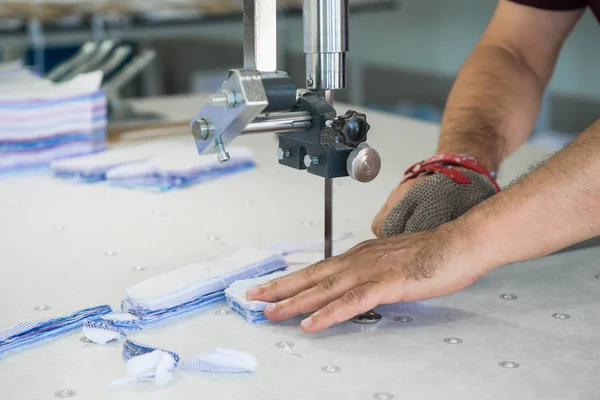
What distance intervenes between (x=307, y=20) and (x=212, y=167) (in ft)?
2.38

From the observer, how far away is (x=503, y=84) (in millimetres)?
1586

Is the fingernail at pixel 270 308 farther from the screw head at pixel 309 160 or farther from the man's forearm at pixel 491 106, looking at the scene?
the man's forearm at pixel 491 106

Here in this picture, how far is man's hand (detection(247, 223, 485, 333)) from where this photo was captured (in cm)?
102

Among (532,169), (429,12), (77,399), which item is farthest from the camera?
(429,12)

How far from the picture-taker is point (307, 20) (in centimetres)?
99

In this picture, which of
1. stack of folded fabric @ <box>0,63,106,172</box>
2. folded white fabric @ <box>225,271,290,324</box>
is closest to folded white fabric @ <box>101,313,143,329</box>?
folded white fabric @ <box>225,271,290,324</box>

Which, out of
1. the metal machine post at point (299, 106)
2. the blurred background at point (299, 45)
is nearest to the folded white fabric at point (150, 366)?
the metal machine post at point (299, 106)

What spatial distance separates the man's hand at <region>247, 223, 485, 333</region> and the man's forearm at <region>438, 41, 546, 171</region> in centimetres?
37

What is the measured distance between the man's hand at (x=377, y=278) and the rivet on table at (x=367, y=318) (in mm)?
21

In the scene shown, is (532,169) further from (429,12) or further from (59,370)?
(429,12)

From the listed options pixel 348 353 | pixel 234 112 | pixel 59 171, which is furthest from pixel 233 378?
pixel 59 171

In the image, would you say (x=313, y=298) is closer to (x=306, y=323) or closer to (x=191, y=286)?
(x=306, y=323)

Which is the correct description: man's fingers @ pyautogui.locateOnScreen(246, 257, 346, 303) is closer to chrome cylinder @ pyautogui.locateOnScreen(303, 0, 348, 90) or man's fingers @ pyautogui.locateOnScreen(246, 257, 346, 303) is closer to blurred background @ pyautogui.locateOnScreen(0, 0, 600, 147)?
chrome cylinder @ pyautogui.locateOnScreen(303, 0, 348, 90)

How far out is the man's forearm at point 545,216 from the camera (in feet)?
3.45
